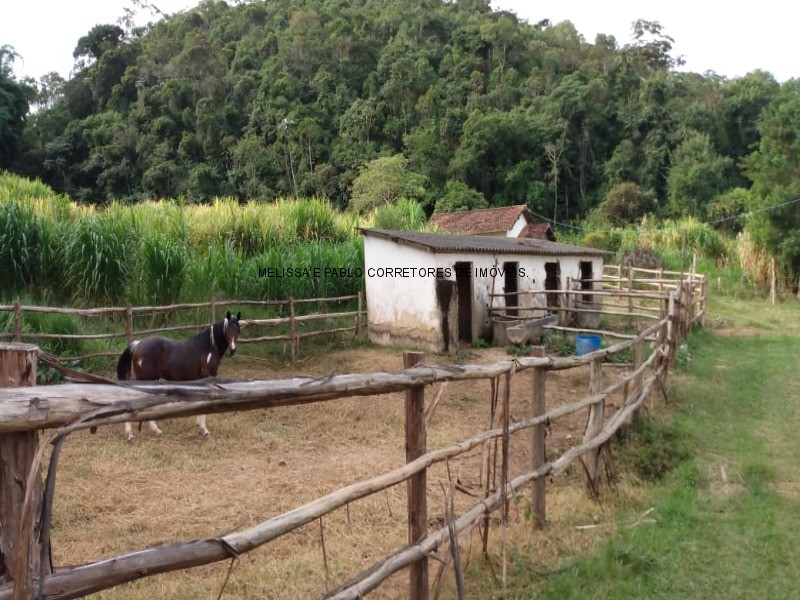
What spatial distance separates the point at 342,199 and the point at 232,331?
3159cm

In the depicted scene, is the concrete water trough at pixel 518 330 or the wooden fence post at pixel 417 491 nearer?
the wooden fence post at pixel 417 491

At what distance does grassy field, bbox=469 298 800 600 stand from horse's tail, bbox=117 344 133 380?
15.9 feet

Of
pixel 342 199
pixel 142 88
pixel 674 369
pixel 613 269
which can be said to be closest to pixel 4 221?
pixel 674 369

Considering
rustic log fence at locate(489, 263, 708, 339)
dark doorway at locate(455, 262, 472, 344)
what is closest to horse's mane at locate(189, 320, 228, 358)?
rustic log fence at locate(489, 263, 708, 339)

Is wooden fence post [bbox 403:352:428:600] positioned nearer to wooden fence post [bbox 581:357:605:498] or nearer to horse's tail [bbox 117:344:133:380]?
wooden fence post [bbox 581:357:605:498]

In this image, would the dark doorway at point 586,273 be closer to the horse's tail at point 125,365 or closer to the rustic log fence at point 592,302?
the rustic log fence at point 592,302

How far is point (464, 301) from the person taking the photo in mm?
12844

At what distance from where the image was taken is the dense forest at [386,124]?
37.0 m

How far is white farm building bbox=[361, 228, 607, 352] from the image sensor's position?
1139 cm

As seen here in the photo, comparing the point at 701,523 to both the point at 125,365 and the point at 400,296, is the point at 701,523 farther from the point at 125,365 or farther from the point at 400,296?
the point at 400,296

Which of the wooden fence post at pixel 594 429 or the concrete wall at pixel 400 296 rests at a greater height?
the concrete wall at pixel 400 296

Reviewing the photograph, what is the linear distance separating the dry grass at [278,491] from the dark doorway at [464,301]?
→ 4614mm

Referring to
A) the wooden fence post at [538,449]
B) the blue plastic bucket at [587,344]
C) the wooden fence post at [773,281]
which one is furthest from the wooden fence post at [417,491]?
the wooden fence post at [773,281]

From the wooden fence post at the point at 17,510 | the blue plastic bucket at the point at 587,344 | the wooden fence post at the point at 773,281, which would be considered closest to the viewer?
the wooden fence post at the point at 17,510
